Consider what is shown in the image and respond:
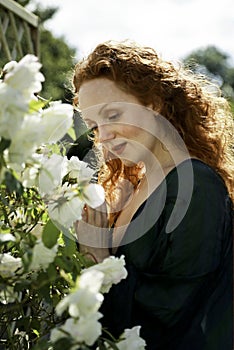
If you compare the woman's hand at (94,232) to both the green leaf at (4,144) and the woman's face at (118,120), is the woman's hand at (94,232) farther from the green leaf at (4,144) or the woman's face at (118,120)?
the green leaf at (4,144)

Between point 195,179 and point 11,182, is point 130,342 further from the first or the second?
point 195,179

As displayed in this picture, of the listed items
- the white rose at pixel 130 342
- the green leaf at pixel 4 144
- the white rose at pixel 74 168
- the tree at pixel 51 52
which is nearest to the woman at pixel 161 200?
the white rose at pixel 74 168

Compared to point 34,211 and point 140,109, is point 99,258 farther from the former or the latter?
point 140,109

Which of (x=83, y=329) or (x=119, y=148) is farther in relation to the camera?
(x=119, y=148)

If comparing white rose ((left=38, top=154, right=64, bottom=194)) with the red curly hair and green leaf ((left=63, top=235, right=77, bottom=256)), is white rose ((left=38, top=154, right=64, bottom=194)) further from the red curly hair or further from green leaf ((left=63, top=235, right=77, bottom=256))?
the red curly hair

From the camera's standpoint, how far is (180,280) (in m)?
1.85

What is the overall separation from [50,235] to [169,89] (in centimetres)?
79

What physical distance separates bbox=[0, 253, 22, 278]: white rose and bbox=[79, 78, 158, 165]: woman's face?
540mm

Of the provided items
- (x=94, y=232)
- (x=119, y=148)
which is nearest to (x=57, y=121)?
(x=94, y=232)

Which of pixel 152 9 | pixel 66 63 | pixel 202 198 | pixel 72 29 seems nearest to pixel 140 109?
pixel 202 198

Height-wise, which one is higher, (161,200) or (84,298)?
(84,298)

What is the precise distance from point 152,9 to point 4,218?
14.4 meters

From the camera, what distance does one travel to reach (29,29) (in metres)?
5.11

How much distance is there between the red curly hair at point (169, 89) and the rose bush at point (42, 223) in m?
0.40
